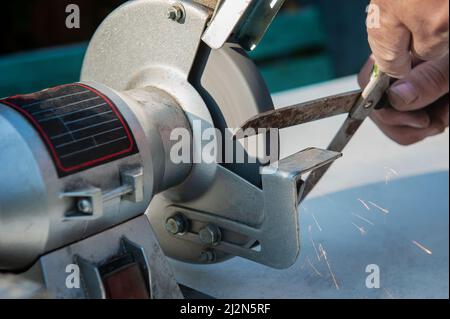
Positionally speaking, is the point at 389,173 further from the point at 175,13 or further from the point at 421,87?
the point at 175,13

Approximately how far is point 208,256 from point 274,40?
12.1ft

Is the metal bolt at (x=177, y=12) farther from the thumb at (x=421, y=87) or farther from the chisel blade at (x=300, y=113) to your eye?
the thumb at (x=421, y=87)

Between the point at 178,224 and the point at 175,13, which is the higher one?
the point at 175,13

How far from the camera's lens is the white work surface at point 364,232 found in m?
1.56

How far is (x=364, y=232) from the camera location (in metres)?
1.81

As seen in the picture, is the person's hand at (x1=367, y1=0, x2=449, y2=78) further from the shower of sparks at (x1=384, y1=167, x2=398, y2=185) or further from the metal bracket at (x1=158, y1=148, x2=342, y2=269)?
the shower of sparks at (x1=384, y1=167, x2=398, y2=185)

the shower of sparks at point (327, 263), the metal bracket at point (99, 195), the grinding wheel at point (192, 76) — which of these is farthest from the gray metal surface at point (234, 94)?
the shower of sparks at point (327, 263)

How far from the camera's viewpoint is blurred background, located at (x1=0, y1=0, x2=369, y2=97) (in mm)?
4285

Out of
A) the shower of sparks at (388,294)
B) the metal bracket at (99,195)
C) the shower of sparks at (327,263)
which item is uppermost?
the metal bracket at (99,195)

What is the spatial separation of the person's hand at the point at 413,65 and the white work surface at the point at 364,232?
17 cm

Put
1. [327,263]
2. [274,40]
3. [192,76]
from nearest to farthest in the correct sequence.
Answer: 1. [192,76]
2. [327,263]
3. [274,40]

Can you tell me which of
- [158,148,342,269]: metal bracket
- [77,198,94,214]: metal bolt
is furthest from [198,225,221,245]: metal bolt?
[77,198,94,214]: metal bolt

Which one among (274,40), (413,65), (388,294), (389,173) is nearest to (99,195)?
(388,294)

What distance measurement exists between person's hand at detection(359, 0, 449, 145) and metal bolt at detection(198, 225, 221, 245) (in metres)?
0.46
